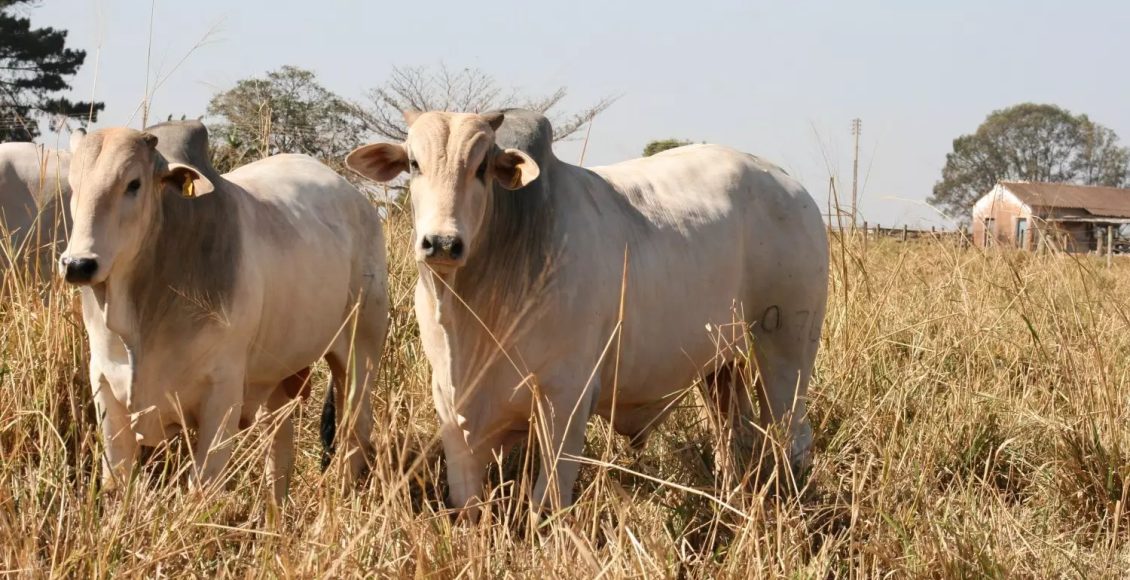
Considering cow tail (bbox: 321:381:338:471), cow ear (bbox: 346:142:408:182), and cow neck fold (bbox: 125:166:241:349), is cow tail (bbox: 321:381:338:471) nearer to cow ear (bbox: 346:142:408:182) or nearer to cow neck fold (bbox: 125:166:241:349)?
cow neck fold (bbox: 125:166:241:349)

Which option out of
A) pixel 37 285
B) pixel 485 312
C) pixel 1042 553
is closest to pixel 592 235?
pixel 485 312

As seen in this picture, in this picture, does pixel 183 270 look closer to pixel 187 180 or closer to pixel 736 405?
pixel 187 180

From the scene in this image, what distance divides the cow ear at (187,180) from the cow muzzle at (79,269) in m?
0.54

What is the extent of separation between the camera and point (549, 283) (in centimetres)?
420

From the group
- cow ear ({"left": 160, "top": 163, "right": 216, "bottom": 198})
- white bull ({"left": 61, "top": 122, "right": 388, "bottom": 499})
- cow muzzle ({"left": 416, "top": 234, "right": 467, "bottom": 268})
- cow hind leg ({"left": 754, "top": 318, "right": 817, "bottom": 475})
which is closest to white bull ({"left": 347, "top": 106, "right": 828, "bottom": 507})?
cow muzzle ({"left": 416, "top": 234, "right": 467, "bottom": 268})

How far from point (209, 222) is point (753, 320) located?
2.08m

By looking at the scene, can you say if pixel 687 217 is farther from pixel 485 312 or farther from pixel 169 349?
pixel 169 349

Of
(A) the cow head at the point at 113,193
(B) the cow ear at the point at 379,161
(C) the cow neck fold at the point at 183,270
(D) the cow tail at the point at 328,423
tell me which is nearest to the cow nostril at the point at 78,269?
(A) the cow head at the point at 113,193

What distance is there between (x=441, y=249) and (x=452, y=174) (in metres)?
0.31

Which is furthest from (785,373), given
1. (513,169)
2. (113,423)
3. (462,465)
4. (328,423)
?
(113,423)

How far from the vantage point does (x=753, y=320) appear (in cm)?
513

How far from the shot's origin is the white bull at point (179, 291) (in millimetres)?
4348

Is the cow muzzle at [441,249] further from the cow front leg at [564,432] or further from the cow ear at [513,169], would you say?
the cow front leg at [564,432]

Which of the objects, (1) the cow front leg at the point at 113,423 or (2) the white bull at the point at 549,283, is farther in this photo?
(1) the cow front leg at the point at 113,423
